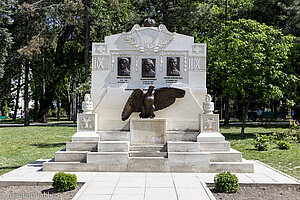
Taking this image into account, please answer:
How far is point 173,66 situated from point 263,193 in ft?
18.0

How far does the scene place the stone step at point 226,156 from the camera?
354 inches

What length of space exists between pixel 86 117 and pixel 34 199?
145 inches

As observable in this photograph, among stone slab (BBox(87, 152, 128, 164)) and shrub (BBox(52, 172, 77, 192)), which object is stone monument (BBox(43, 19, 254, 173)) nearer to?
stone slab (BBox(87, 152, 128, 164))

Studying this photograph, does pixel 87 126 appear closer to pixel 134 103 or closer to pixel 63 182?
pixel 134 103

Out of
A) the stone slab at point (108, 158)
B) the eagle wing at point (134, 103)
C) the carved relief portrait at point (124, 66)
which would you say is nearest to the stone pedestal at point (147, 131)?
the eagle wing at point (134, 103)

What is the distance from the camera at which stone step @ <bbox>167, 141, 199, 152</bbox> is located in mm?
Answer: 9062

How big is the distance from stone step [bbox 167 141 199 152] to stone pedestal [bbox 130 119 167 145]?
0.70 metres

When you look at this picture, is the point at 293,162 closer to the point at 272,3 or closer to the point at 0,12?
the point at 272,3

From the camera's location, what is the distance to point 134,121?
32.2ft

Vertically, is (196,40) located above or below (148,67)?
above

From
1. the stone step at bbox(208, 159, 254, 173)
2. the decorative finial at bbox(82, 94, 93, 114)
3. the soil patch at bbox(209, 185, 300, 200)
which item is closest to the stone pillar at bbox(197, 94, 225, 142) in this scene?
the stone step at bbox(208, 159, 254, 173)

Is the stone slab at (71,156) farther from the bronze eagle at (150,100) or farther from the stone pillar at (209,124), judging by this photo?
the stone pillar at (209,124)

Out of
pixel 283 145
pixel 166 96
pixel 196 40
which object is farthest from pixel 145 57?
pixel 196 40

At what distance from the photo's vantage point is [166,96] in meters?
10.4
